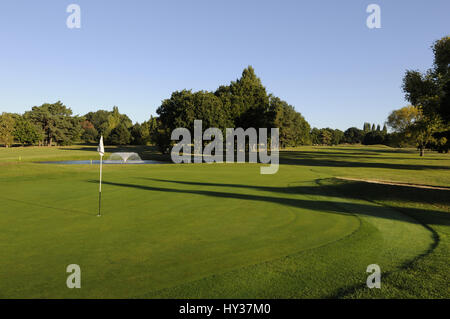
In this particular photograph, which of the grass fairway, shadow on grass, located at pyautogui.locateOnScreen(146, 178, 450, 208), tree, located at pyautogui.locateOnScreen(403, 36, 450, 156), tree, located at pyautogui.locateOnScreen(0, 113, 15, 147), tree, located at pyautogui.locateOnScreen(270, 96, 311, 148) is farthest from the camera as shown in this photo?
tree, located at pyautogui.locateOnScreen(0, 113, 15, 147)

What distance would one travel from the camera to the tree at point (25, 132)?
319ft

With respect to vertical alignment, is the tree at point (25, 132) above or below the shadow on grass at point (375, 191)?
above

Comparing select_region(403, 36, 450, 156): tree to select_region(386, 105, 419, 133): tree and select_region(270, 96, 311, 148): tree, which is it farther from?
select_region(270, 96, 311, 148): tree

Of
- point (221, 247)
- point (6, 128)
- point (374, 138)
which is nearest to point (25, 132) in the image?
point (6, 128)

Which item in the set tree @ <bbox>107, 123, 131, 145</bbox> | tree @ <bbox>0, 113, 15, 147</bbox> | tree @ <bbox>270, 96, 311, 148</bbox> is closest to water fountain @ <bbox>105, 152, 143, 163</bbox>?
tree @ <bbox>270, 96, 311, 148</bbox>

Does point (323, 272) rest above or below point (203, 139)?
below

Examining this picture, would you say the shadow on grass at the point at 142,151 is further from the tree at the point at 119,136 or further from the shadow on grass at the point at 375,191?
the shadow on grass at the point at 375,191

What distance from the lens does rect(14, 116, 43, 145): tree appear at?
97156 mm

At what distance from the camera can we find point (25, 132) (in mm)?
98250

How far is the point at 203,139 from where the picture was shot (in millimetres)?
60406

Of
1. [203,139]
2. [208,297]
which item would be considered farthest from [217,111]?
[208,297]

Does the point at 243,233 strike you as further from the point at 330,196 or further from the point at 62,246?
the point at 330,196

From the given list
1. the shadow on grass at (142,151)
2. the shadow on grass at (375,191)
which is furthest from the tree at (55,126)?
the shadow on grass at (375,191)
